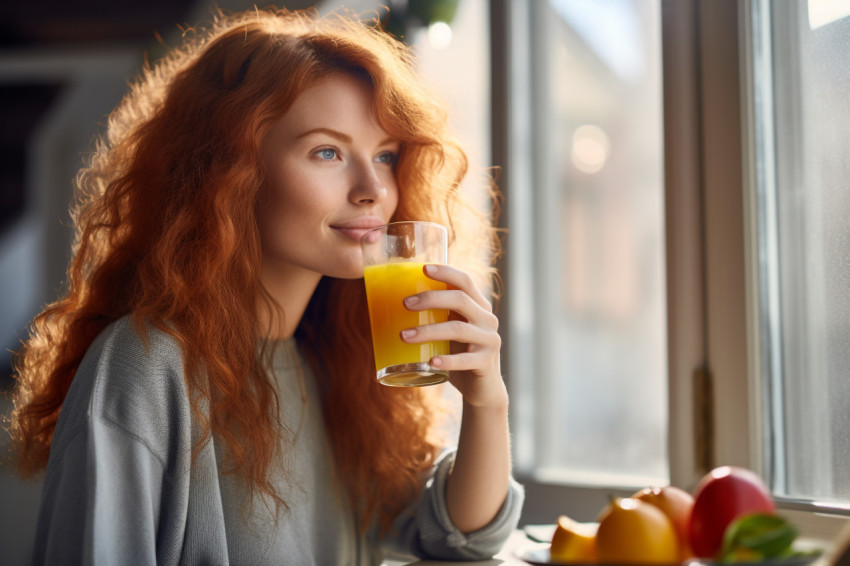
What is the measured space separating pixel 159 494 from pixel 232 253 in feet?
1.35

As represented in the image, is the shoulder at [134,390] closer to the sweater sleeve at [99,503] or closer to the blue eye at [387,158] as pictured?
the sweater sleeve at [99,503]

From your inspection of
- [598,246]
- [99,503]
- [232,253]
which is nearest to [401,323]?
[232,253]

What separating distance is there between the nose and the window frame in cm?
63

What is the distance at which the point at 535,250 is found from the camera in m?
2.19

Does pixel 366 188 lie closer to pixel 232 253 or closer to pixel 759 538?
pixel 232 253

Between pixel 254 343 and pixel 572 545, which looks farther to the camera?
pixel 254 343

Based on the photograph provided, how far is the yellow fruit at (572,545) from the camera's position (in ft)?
2.60

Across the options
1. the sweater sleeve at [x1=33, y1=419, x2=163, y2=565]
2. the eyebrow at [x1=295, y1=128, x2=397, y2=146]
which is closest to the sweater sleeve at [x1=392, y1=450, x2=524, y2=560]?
the sweater sleeve at [x1=33, y1=419, x2=163, y2=565]

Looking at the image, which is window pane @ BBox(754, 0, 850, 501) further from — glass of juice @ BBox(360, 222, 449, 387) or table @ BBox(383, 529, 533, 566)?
glass of juice @ BBox(360, 222, 449, 387)

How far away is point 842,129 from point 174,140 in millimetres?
1147

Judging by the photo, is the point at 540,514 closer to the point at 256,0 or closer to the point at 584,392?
the point at 584,392

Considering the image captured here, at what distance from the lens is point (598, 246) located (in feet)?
11.1

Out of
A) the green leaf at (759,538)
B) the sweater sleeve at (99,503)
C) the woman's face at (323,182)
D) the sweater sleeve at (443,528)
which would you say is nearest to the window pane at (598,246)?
the sweater sleeve at (443,528)

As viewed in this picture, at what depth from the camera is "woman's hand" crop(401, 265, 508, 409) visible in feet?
3.41
